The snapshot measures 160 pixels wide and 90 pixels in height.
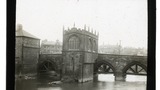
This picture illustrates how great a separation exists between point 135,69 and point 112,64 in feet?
0.28

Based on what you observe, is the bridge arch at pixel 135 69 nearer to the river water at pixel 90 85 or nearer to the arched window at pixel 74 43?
the river water at pixel 90 85

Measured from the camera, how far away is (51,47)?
2.94 ft

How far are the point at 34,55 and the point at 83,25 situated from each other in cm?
21

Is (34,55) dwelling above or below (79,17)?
below

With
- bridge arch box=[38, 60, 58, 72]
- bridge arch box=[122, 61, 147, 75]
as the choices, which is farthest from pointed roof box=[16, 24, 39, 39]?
bridge arch box=[122, 61, 147, 75]

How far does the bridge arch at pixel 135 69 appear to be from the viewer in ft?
2.95

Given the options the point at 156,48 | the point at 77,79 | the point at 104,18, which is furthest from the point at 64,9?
the point at 156,48

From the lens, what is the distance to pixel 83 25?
0.90 m

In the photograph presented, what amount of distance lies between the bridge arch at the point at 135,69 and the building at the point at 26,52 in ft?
1.10

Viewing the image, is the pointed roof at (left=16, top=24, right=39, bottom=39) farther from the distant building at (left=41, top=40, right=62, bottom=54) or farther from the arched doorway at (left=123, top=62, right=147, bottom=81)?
the arched doorway at (left=123, top=62, right=147, bottom=81)

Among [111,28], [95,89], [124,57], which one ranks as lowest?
[95,89]

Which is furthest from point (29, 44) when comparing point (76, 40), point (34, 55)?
point (76, 40)

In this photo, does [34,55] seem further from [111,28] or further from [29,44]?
[111,28]

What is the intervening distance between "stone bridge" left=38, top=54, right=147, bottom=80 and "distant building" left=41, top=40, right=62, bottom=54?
0.01 metres
